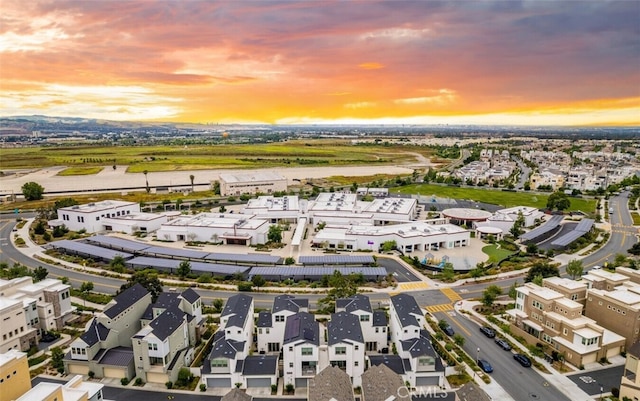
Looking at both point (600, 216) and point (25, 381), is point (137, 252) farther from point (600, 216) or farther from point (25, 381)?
point (600, 216)

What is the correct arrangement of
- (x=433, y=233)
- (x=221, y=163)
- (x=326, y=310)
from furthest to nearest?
1. (x=221, y=163)
2. (x=433, y=233)
3. (x=326, y=310)

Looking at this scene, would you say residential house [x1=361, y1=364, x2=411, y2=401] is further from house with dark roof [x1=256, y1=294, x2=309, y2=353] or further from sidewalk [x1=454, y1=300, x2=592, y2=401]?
house with dark roof [x1=256, y1=294, x2=309, y2=353]

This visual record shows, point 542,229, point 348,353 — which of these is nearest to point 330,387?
point 348,353

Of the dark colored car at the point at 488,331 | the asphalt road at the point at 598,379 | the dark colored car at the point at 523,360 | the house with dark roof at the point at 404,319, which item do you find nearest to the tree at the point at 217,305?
the house with dark roof at the point at 404,319

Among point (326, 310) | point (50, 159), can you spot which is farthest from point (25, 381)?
point (50, 159)

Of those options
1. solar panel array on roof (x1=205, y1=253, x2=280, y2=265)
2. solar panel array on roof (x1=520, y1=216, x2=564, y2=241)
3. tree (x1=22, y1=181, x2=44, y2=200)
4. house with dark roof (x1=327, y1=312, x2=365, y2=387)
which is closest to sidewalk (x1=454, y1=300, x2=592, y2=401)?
house with dark roof (x1=327, y1=312, x2=365, y2=387)

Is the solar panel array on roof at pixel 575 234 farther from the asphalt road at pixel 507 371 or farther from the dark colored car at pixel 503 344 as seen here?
the dark colored car at pixel 503 344
